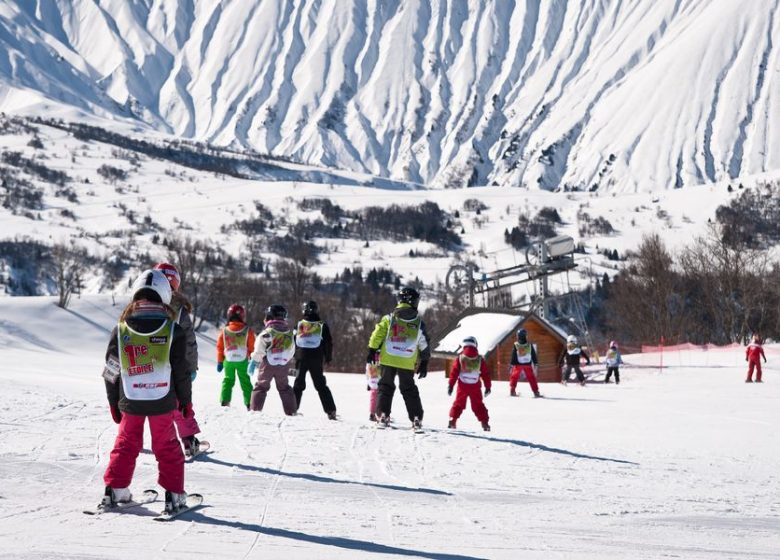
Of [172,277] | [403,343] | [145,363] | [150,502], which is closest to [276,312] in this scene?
[403,343]

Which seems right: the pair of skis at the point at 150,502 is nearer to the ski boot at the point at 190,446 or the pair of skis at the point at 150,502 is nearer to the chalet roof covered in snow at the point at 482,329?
the ski boot at the point at 190,446

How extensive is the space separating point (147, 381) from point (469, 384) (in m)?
6.82

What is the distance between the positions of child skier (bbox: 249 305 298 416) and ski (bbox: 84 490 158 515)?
5.48 meters

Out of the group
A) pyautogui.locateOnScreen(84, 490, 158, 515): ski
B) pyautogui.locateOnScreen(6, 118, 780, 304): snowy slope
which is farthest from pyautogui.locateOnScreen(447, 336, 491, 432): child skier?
pyautogui.locateOnScreen(6, 118, 780, 304): snowy slope

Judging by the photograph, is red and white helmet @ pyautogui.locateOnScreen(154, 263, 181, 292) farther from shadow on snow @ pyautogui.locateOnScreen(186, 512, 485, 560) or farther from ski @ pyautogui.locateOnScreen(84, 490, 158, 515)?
shadow on snow @ pyautogui.locateOnScreen(186, 512, 485, 560)

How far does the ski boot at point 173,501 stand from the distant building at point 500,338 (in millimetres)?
28392

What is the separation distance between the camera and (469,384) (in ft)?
38.7

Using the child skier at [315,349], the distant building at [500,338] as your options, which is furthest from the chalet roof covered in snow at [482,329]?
the child skier at [315,349]

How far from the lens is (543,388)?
963 inches

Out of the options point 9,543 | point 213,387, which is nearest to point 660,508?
point 9,543

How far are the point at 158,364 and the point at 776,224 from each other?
182566 mm

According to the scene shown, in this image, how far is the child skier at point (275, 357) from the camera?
453 inches

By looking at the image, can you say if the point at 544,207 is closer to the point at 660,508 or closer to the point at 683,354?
the point at 683,354

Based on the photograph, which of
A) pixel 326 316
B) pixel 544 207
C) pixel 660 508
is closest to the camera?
pixel 660 508
